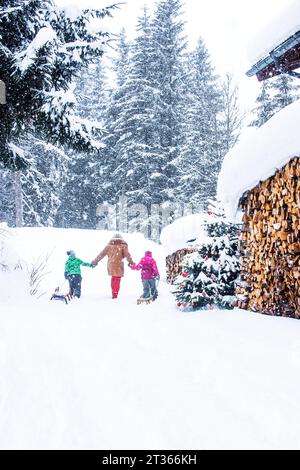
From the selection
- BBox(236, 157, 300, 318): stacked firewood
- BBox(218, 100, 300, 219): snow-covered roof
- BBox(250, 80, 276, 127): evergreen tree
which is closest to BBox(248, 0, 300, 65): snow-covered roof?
BBox(218, 100, 300, 219): snow-covered roof

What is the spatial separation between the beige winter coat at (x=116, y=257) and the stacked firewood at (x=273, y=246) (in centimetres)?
455

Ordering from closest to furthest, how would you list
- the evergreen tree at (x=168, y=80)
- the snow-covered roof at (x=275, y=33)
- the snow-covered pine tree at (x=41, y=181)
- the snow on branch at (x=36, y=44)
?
the snow on branch at (x=36, y=44) < the snow-covered roof at (x=275, y=33) < the snow-covered pine tree at (x=41, y=181) < the evergreen tree at (x=168, y=80)

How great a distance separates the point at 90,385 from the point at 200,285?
4.09 m

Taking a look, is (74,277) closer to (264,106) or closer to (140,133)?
(264,106)

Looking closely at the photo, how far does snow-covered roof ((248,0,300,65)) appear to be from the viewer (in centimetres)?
774

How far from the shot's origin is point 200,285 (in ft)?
22.7

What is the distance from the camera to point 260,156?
574 cm

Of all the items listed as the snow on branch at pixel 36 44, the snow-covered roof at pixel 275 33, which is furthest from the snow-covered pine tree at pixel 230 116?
the snow on branch at pixel 36 44

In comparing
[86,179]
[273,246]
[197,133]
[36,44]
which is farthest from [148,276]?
[86,179]

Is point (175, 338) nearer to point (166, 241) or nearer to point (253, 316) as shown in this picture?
point (253, 316)

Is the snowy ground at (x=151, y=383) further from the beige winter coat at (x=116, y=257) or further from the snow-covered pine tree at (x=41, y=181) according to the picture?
the snow-covered pine tree at (x=41, y=181)

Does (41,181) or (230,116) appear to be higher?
(230,116)

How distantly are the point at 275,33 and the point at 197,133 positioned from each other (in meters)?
18.0

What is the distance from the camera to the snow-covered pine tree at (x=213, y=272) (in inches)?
270
